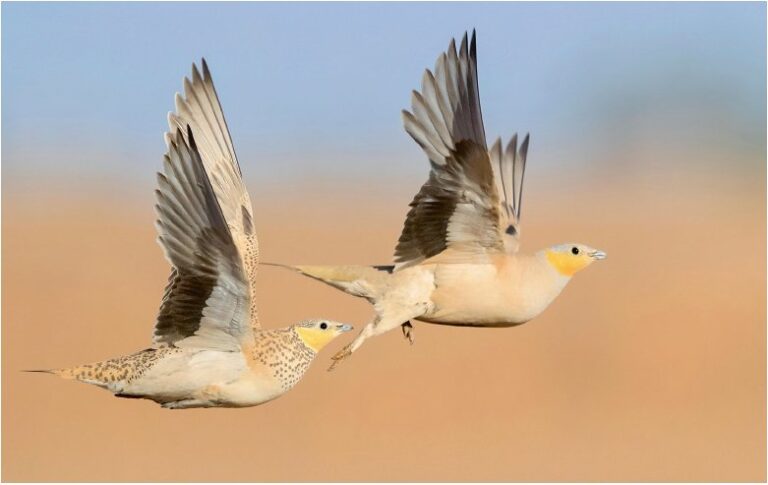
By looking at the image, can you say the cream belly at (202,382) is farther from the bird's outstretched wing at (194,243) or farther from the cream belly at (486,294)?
the cream belly at (486,294)

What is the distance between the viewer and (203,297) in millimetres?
13000

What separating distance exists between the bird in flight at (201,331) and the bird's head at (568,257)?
6.82ft

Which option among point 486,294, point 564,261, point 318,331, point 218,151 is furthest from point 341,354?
point 218,151

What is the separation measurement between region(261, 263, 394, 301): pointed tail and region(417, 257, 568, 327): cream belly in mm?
471

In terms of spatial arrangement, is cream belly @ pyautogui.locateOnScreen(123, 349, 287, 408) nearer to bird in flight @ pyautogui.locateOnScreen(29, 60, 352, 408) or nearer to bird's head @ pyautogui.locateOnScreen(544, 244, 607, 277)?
bird in flight @ pyautogui.locateOnScreen(29, 60, 352, 408)

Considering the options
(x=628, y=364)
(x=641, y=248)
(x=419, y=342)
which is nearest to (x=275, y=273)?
(x=419, y=342)

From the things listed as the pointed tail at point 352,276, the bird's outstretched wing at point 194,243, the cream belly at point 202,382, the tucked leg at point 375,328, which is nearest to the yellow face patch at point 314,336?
the tucked leg at point 375,328

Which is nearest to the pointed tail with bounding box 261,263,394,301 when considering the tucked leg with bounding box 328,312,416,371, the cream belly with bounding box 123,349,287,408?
the tucked leg with bounding box 328,312,416,371

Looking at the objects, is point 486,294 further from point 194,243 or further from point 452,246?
point 194,243

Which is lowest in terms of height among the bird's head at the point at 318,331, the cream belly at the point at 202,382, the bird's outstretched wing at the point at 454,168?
the cream belly at the point at 202,382

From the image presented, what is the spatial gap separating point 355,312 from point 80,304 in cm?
672

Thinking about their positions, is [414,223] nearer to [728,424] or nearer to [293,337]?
[293,337]

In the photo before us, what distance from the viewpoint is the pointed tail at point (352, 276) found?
1464cm

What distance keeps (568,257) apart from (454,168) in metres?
1.41
